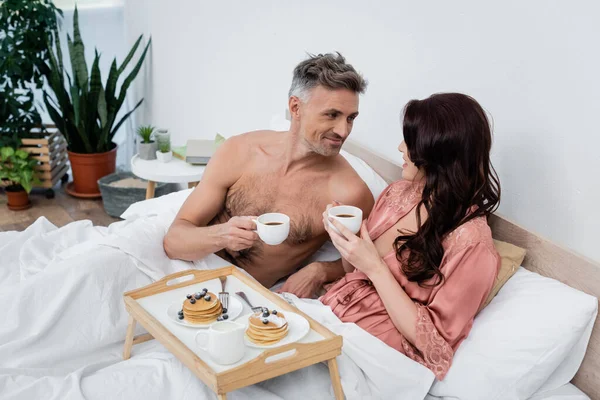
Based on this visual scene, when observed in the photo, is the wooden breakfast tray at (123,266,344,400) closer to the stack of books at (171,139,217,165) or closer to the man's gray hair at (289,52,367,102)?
the man's gray hair at (289,52,367,102)

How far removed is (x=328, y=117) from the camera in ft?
6.98

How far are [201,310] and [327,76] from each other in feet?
2.69

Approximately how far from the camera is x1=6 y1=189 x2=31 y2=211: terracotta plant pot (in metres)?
4.35

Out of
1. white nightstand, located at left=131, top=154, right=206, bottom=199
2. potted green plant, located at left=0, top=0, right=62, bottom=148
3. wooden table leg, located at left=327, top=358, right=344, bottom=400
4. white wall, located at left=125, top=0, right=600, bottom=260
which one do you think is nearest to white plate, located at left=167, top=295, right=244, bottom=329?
wooden table leg, located at left=327, top=358, right=344, bottom=400

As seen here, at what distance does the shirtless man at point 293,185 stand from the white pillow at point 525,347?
62cm

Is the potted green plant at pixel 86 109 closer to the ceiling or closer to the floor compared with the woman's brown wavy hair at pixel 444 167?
closer to the floor

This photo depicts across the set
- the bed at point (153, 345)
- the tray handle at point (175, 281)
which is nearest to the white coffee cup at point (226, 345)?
the bed at point (153, 345)

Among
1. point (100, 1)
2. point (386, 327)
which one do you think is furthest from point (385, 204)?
point (100, 1)

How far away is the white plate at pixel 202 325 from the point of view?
1.68 meters

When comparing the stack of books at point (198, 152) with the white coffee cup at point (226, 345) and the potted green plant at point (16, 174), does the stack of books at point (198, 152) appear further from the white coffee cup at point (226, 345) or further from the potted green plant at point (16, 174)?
the white coffee cup at point (226, 345)

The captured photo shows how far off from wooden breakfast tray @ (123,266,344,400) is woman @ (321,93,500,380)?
21 cm

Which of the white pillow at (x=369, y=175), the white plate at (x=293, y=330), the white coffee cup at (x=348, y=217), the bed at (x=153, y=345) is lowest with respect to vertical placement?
the bed at (x=153, y=345)

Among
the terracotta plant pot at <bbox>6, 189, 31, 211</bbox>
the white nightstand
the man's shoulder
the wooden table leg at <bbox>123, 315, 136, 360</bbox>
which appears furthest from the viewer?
the terracotta plant pot at <bbox>6, 189, 31, 211</bbox>

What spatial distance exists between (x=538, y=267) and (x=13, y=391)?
1.31 m
